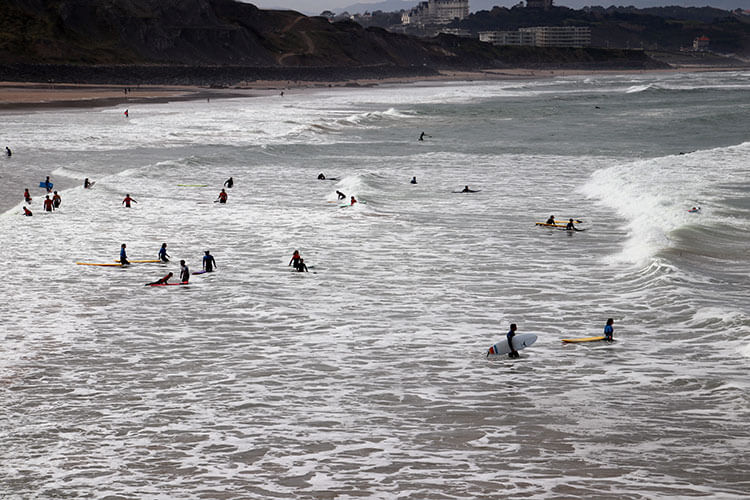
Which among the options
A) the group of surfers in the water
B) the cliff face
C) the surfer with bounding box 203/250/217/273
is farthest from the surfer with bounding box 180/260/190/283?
the cliff face

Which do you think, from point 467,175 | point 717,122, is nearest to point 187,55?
point 717,122

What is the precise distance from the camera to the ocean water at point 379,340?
1330cm

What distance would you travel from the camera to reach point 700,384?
16.3 m

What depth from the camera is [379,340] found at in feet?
64.2

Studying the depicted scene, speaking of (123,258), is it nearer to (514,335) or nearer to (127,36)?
(514,335)

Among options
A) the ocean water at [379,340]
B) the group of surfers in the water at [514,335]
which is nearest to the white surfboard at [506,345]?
the group of surfers in the water at [514,335]

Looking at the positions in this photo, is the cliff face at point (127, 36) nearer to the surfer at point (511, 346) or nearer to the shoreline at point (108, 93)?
the shoreline at point (108, 93)

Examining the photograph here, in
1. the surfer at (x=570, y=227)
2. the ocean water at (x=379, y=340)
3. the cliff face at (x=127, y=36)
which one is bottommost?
the ocean water at (x=379, y=340)

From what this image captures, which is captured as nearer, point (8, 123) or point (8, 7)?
point (8, 123)

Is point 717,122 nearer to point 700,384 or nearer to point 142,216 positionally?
point 142,216

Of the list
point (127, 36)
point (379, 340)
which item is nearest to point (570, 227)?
point (379, 340)

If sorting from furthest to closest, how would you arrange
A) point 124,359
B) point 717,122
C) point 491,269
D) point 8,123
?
point 717,122 → point 8,123 → point 491,269 → point 124,359

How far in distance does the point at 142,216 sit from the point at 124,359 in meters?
17.4

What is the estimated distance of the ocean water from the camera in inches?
524
